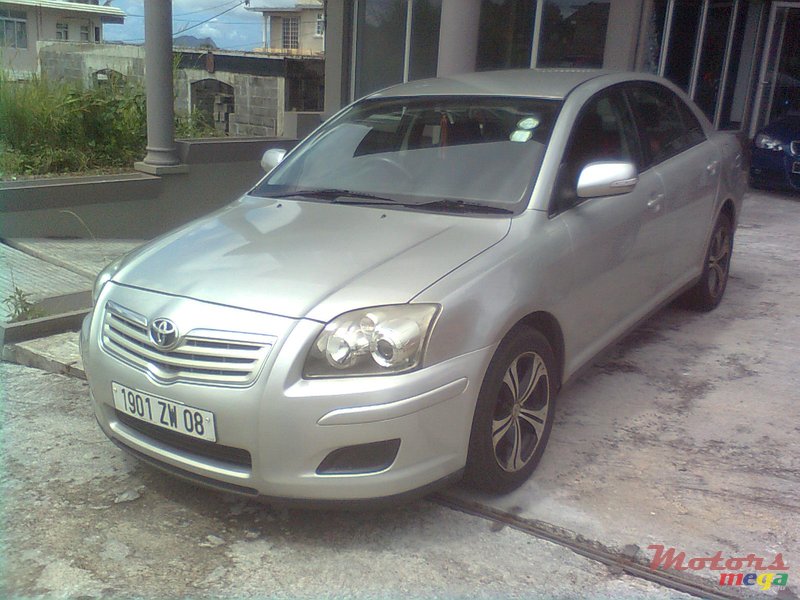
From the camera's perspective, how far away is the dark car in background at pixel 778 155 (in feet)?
33.6

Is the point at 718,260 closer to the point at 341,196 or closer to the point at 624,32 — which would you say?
the point at 341,196

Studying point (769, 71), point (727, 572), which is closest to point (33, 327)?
point (727, 572)

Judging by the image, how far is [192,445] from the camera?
2.91 metres

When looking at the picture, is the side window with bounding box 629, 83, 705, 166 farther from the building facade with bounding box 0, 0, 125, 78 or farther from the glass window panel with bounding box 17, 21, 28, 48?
the glass window panel with bounding box 17, 21, 28, 48

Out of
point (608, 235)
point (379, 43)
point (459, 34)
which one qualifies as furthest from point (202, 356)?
point (379, 43)

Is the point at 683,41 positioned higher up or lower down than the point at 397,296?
→ higher up

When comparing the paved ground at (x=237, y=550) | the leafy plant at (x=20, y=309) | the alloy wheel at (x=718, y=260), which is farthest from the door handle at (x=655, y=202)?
the leafy plant at (x=20, y=309)

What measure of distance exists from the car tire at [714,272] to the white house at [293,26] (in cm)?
5488

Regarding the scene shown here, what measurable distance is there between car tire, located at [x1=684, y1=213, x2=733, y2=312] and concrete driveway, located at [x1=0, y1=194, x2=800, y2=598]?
129 centimetres

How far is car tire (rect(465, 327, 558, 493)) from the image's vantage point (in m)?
2.98

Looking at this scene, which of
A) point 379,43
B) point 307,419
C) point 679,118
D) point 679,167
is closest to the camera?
point 307,419

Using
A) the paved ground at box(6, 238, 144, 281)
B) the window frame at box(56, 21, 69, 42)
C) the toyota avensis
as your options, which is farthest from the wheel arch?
the window frame at box(56, 21, 69, 42)

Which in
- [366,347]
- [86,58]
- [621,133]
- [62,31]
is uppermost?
[62,31]

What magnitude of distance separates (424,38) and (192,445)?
429 inches
